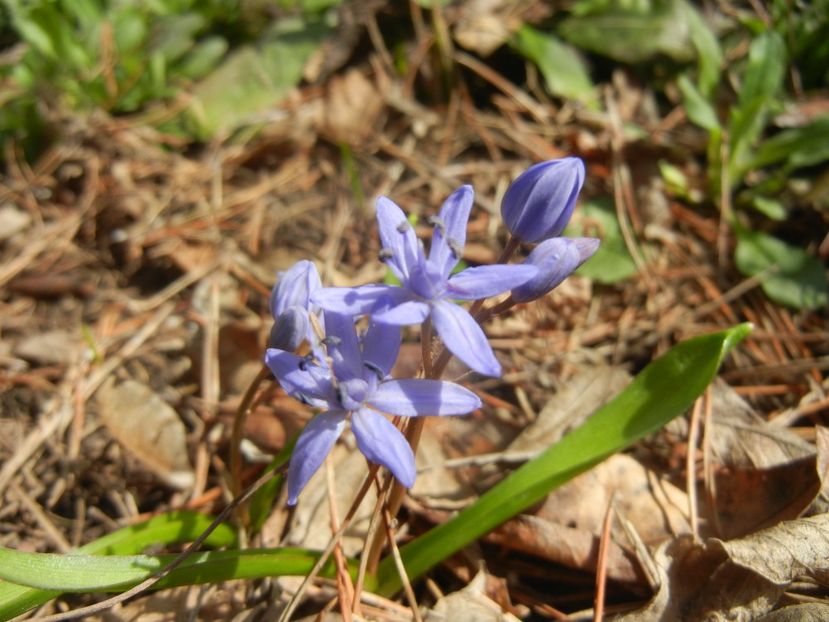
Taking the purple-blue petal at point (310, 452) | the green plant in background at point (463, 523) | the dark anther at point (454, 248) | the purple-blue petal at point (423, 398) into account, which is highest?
the dark anther at point (454, 248)

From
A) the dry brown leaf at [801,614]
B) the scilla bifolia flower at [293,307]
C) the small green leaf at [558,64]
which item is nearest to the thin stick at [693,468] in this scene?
the dry brown leaf at [801,614]

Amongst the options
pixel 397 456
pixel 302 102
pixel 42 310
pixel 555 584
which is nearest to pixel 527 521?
pixel 555 584

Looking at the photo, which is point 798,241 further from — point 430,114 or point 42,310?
point 42,310

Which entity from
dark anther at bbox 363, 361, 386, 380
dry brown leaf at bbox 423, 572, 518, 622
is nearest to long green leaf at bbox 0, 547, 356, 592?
dry brown leaf at bbox 423, 572, 518, 622

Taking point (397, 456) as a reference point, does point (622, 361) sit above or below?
below

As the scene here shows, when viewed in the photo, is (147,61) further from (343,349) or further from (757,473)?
(757,473)

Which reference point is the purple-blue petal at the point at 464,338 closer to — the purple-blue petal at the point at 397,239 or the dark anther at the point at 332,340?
the purple-blue petal at the point at 397,239
